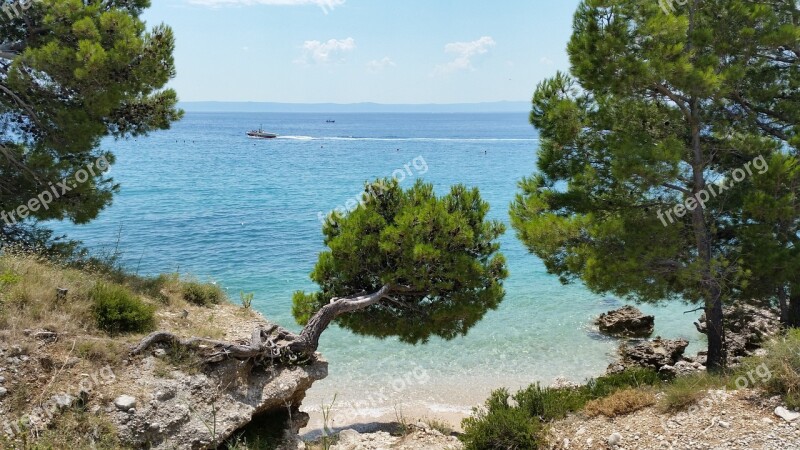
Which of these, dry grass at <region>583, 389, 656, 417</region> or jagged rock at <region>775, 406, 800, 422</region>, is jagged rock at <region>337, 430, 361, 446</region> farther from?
jagged rock at <region>775, 406, 800, 422</region>

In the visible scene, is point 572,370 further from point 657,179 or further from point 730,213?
point 657,179

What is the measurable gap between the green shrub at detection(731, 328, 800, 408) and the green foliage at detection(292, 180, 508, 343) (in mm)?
4704

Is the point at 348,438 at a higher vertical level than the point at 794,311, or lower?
lower

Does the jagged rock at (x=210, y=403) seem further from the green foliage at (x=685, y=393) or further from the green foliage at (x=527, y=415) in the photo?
the green foliage at (x=685, y=393)

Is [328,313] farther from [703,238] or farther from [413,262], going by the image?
[703,238]

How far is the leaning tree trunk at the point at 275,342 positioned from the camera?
9.12 metres

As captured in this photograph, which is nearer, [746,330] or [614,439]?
[614,439]

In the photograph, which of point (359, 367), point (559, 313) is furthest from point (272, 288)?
point (559, 313)

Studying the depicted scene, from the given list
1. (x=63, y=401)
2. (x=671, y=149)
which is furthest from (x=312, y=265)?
(x=63, y=401)

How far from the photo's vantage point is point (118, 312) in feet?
30.7

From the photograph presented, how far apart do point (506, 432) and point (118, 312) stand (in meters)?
6.56

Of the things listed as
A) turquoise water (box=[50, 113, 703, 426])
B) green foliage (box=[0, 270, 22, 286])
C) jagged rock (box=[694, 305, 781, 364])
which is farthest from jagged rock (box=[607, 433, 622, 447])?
green foliage (box=[0, 270, 22, 286])
